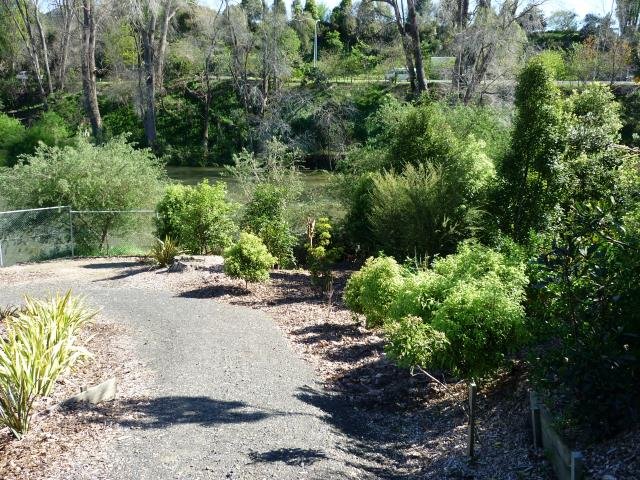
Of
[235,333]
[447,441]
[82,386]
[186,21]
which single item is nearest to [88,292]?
[235,333]

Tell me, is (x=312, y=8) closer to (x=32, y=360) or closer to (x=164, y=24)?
(x=164, y=24)

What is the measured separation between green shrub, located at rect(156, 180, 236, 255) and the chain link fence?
1.33 meters

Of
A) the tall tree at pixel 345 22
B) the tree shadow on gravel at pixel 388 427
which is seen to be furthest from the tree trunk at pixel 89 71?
the tall tree at pixel 345 22

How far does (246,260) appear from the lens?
14273 millimetres

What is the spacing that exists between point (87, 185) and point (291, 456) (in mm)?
16458

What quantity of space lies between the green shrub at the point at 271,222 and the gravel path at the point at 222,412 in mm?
5886

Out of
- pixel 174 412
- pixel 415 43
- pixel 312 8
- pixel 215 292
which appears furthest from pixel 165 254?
pixel 312 8

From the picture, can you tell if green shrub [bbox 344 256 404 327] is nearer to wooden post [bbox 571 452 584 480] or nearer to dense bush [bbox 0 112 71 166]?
wooden post [bbox 571 452 584 480]

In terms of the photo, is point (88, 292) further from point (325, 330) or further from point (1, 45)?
point (1, 45)

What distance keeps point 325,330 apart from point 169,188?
354 inches

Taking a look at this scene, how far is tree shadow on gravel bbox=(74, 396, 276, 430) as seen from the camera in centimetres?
695

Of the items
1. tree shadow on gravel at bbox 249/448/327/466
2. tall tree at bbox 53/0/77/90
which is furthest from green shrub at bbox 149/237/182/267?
tall tree at bbox 53/0/77/90

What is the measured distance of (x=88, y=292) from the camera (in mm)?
13992

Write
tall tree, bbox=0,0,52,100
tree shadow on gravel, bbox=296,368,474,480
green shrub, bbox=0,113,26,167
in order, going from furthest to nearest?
tall tree, bbox=0,0,52,100 < green shrub, bbox=0,113,26,167 < tree shadow on gravel, bbox=296,368,474,480
